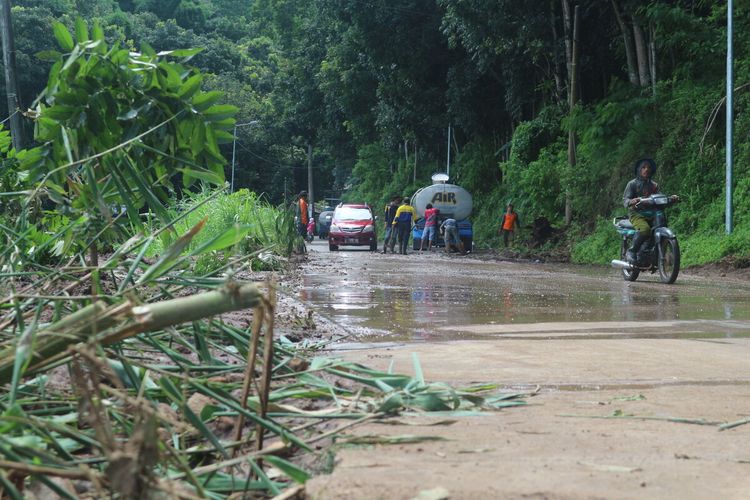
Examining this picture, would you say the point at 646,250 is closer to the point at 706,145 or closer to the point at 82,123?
the point at 706,145

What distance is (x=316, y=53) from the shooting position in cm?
4688

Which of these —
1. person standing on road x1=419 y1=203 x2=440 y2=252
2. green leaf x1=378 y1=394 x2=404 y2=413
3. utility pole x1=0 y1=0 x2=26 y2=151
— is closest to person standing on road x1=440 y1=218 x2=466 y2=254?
person standing on road x1=419 y1=203 x2=440 y2=252

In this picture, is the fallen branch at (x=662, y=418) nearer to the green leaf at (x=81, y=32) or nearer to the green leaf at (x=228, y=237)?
the green leaf at (x=228, y=237)

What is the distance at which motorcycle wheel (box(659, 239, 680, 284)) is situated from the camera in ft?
45.1

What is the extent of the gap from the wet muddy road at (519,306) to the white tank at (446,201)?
17.5 m

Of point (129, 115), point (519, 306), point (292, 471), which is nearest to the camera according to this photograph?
point (292, 471)

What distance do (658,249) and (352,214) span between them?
20.5 m

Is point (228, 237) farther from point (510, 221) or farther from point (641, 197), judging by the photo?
point (510, 221)

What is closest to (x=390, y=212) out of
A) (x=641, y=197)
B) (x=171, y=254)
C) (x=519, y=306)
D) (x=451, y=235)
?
(x=451, y=235)

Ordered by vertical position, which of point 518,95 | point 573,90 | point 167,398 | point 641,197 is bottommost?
point 167,398

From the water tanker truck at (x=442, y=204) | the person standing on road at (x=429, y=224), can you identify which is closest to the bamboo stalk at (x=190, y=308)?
the person standing on road at (x=429, y=224)

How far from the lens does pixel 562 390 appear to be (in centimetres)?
448

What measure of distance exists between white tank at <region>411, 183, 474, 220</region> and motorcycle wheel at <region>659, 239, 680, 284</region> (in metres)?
19.2

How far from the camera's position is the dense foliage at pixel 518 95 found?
21.7 m
